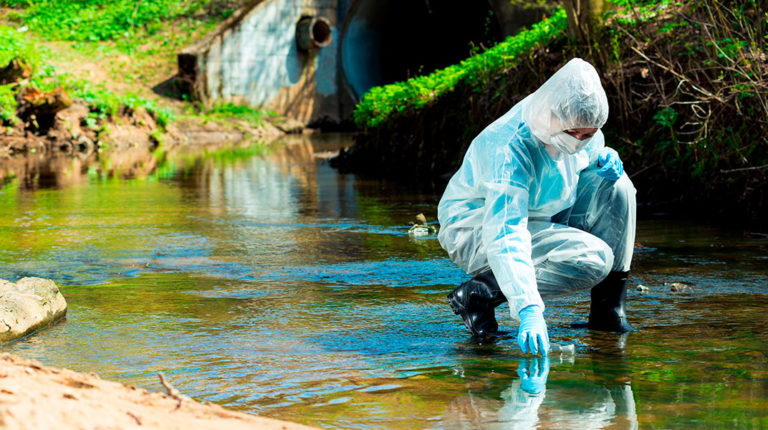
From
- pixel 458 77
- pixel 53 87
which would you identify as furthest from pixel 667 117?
pixel 53 87

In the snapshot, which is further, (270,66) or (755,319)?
(270,66)

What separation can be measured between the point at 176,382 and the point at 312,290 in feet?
6.40

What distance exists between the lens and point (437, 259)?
668 centimetres

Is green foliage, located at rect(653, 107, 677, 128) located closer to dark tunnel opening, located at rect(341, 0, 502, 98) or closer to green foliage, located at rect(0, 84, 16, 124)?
green foliage, located at rect(0, 84, 16, 124)

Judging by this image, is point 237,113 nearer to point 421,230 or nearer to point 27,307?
point 421,230

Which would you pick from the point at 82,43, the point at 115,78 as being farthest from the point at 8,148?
the point at 82,43

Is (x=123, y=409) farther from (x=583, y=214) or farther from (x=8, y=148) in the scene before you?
(x=8, y=148)

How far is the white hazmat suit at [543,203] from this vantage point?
4031 mm

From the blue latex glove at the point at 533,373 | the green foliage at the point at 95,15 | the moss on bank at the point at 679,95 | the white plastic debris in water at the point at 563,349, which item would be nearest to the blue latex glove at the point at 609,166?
the white plastic debris in water at the point at 563,349

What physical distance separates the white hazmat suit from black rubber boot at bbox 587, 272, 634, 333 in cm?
8

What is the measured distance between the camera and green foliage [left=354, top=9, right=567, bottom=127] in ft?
35.8

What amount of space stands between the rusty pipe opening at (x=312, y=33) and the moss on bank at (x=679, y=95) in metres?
17.0

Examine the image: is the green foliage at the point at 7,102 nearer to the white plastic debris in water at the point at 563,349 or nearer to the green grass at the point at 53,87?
the green grass at the point at 53,87

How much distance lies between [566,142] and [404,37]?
2454 centimetres
